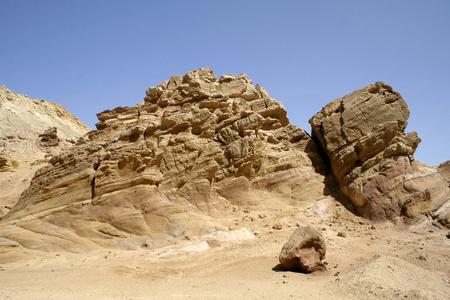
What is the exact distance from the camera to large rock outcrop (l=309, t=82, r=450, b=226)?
14.2 m

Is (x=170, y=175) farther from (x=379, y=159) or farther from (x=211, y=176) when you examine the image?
(x=379, y=159)

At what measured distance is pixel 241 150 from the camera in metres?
16.4

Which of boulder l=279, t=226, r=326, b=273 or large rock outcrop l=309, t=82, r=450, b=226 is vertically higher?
large rock outcrop l=309, t=82, r=450, b=226

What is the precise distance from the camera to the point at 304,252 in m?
9.71

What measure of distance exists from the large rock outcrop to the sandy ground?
1.03m

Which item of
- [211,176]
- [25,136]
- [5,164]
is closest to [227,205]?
[211,176]

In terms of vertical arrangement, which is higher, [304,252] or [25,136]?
[25,136]

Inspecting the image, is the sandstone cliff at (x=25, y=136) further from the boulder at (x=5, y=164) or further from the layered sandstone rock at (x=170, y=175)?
the layered sandstone rock at (x=170, y=175)

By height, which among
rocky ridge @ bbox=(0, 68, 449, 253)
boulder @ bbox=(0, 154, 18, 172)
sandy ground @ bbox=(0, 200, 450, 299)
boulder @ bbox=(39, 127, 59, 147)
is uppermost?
boulder @ bbox=(39, 127, 59, 147)

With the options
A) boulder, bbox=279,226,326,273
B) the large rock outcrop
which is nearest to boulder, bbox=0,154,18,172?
Result: the large rock outcrop

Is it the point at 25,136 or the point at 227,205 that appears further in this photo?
the point at 25,136

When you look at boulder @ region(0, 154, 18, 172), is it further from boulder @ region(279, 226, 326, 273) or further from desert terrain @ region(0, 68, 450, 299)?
boulder @ region(279, 226, 326, 273)

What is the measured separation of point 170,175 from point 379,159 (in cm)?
951

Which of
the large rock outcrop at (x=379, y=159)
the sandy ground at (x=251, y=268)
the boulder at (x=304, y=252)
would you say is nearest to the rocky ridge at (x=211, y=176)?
the large rock outcrop at (x=379, y=159)
